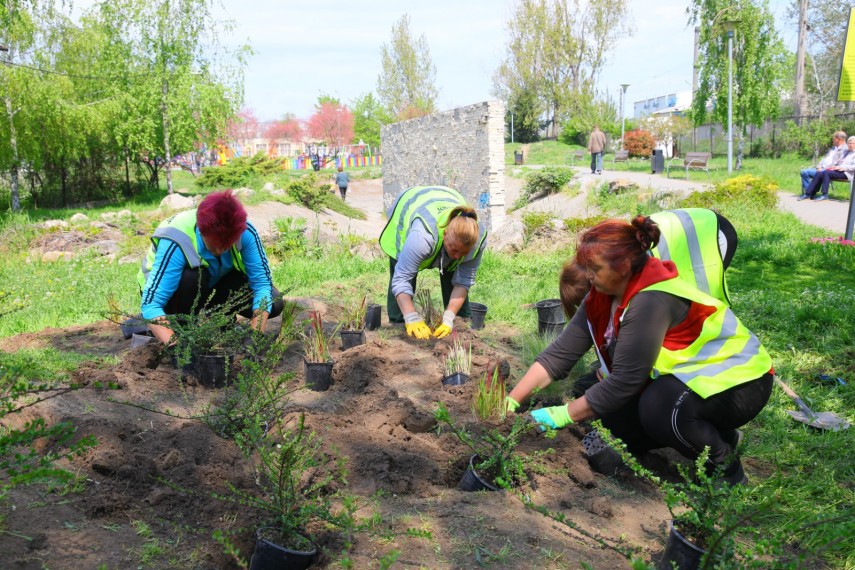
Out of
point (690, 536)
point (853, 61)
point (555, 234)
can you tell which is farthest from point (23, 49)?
point (690, 536)

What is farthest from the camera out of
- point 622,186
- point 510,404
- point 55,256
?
point 622,186

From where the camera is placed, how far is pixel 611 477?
2898 millimetres

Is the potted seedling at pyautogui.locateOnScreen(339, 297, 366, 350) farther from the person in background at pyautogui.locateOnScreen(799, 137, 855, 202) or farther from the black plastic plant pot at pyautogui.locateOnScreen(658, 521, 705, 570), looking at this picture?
the person in background at pyautogui.locateOnScreen(799, 137, 855, 202)

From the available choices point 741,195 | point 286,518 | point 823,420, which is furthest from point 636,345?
point 741,195

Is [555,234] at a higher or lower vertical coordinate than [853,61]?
lower

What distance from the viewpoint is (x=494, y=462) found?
2.59 m

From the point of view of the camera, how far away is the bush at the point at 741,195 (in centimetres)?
1115

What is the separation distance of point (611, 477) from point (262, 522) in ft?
5.23

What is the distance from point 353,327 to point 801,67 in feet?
88.2

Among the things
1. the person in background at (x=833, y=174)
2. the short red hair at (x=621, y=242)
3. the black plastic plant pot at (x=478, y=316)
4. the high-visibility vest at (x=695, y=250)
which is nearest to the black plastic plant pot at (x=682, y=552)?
the short red hair at (x=621, y=242)

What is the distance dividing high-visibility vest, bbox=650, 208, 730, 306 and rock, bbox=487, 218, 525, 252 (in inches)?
263

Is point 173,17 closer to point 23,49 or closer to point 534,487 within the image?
point 23,49

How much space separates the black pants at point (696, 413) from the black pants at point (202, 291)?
2544 millimetres

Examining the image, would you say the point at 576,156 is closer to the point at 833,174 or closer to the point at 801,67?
the point at 801,67
